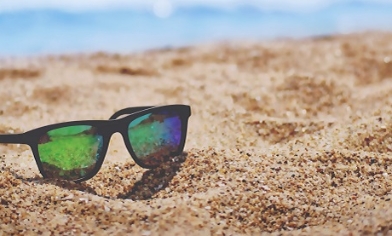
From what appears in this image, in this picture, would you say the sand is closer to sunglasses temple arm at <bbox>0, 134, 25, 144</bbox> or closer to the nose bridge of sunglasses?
the nose bridge of sunglasses

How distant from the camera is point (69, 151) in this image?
200 centimetres

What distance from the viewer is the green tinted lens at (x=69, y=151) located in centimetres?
197

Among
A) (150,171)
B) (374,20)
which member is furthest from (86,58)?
(374,20)

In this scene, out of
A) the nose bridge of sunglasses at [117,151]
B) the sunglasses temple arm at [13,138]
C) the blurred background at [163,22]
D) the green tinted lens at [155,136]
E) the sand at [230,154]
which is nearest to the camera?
the sand at [230,154]

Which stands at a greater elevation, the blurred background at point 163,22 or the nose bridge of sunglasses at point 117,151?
the blurred background at point 163,22

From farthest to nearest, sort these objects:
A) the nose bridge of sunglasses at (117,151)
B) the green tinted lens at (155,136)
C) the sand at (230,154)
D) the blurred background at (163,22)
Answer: the blurred background at (163,22)
the nose bridge of sunglasses at (117,151)
the green tinted lens at (155,136)
the sand at (230,154)

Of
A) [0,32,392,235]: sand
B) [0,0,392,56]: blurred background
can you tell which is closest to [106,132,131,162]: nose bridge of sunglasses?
[0,32,392,235]: sand

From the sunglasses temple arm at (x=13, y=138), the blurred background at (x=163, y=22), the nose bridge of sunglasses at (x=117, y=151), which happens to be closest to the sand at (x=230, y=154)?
the nose bridge of sunglasses at (x=117, y=151)

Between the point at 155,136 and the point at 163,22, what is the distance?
21.3 ft

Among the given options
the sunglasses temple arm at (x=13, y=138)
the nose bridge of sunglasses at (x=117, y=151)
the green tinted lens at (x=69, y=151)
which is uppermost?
the sunglasses temple arm at (x=13, y=138)

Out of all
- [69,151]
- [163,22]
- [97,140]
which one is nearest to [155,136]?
[97,140]

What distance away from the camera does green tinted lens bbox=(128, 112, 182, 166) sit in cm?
212

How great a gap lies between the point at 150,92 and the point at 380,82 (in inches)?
62.5

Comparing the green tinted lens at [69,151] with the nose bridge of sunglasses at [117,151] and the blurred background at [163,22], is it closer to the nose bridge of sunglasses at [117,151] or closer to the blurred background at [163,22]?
the nose bridge of sunglasses at [117,151]
